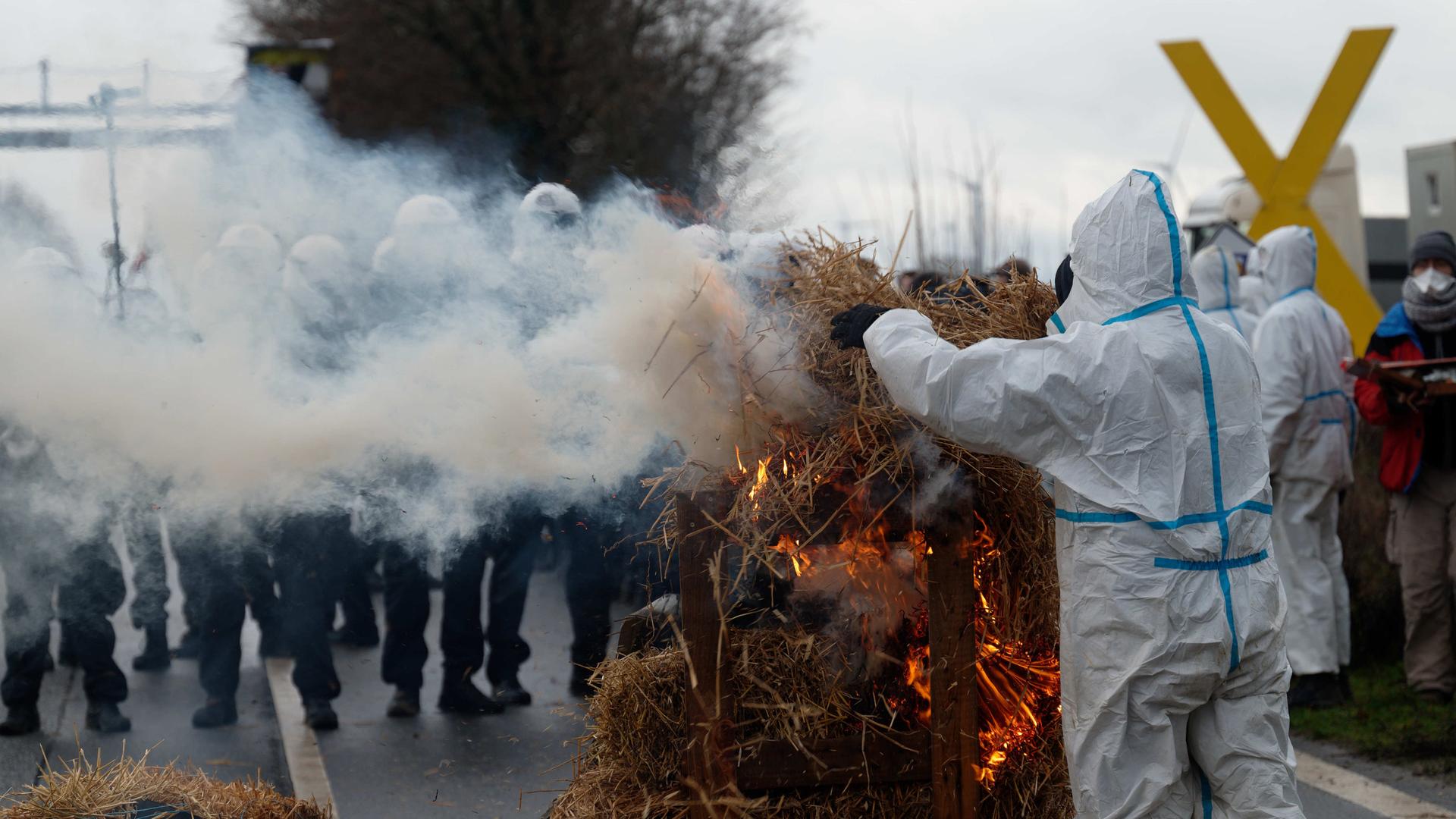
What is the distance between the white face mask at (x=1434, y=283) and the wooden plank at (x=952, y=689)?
164 inches

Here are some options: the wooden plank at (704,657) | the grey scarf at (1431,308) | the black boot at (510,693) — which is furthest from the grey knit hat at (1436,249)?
the black boot at (510,693)

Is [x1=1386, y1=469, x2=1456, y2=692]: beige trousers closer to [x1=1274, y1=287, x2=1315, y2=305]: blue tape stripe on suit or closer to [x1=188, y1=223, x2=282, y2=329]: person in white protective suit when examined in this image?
[x1=1274, y1=287, x2=1315, y2=305]: blue tape stripe on suit

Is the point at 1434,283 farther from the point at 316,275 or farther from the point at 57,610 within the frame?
the point at 57,610

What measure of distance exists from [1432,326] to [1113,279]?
156 inches

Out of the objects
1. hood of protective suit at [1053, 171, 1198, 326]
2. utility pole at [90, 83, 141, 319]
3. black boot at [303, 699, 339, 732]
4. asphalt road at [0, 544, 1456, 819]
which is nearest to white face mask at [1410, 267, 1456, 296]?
asphalt road at [0, 544, 1456, 819]

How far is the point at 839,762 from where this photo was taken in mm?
3533

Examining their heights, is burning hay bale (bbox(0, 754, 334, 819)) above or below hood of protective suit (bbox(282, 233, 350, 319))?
below

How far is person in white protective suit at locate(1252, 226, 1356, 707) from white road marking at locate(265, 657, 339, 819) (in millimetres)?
5043

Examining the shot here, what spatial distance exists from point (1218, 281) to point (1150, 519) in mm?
4785

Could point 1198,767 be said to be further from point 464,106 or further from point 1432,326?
point 464,106

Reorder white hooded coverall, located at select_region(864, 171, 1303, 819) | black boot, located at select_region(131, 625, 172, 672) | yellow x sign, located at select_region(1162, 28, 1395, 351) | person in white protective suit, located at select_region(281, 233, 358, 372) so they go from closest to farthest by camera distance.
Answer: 1. white hooded coverall, located at select_region(864, 171, 1303, 819)
2. person in white protective suit, located at select_region(281, 233, 358, 372)
3. black boot, located at select_region(131, 625, 172, 672)
4. yellow x sign, located at select_region(1162, 28, 1395, 351)

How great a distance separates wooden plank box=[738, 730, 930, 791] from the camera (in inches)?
138

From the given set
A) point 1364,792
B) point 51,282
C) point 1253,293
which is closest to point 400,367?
point 51,282

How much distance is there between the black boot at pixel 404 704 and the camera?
656 centimetres
